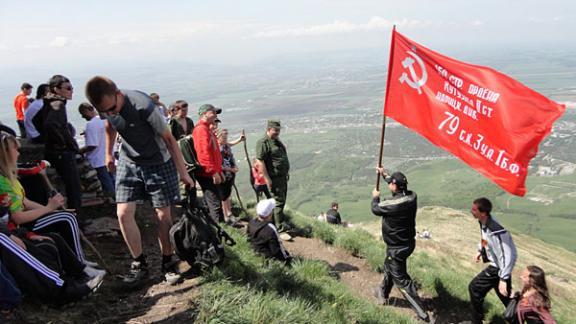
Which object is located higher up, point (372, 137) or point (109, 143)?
point (109, 143)

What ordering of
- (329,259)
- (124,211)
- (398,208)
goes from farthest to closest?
(329,259) < (398,208) < (124,211)

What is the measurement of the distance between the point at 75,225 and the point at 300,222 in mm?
6074

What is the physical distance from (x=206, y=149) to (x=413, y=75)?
12.3 ft

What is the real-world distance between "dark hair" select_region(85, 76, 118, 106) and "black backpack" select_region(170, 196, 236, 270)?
5.19 ft

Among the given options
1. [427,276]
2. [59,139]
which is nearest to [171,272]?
[59,139]

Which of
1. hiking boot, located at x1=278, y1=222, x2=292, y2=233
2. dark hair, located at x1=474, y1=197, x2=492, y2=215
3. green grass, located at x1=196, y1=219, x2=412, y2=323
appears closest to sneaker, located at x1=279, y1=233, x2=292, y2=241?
hiking boot, located at x1=278, y1=222, x2=292, y2=233

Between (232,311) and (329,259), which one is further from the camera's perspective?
(329,259)

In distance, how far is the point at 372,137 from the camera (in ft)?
511

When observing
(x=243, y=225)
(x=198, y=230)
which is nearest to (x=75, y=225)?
(x=198, y=230)

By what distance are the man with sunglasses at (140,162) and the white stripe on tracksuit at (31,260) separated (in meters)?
0.88

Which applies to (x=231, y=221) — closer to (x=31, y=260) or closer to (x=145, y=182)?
(x=145, y=182)

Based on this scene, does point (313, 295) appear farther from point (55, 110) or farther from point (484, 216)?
point (55, 110)

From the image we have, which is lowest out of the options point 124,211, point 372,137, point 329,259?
point 372,137

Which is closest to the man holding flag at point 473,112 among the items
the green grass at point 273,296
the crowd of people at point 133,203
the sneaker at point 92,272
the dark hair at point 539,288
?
the crowd of people at point 133,203
